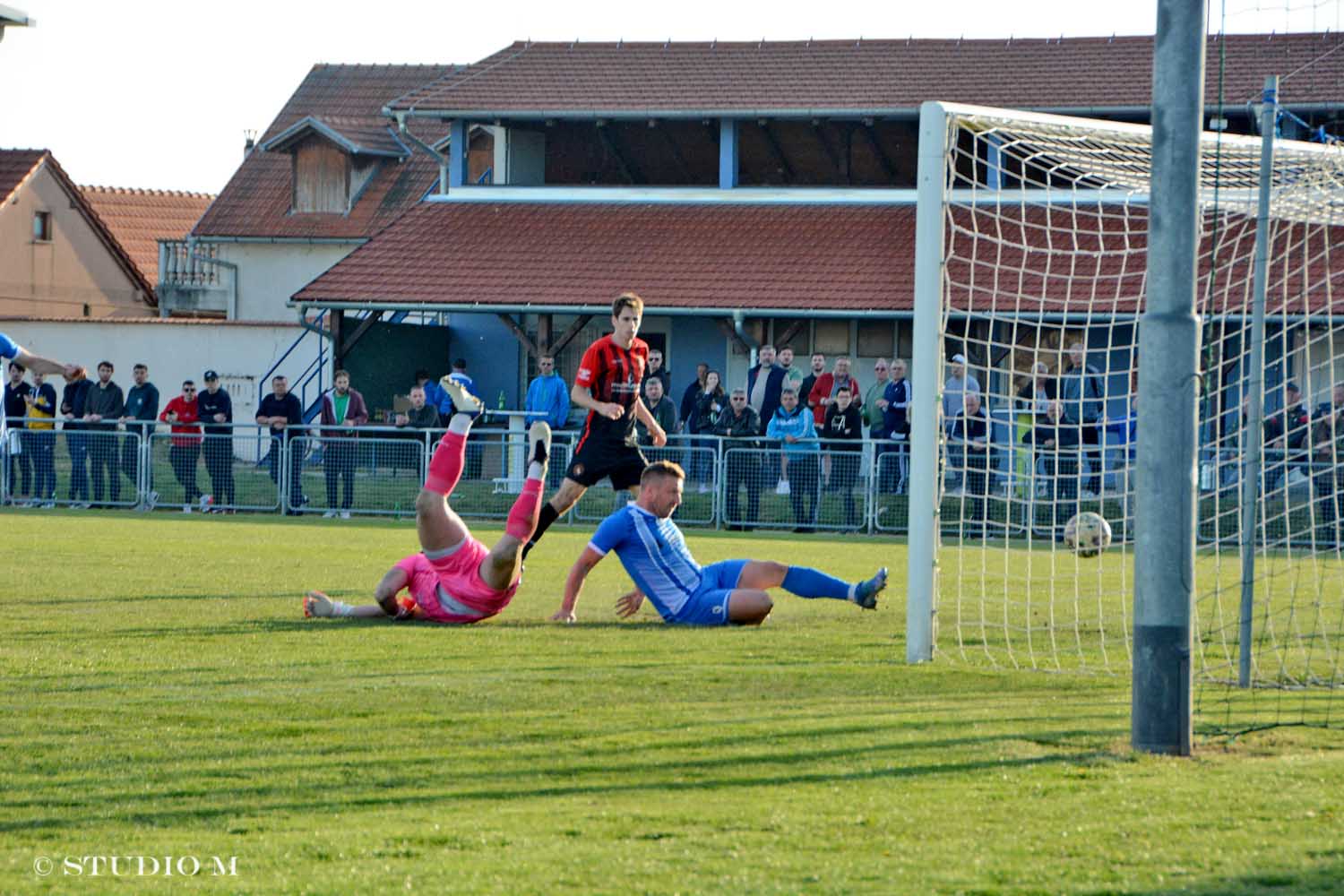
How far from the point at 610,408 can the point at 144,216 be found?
2057 inches

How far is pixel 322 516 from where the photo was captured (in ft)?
75.5

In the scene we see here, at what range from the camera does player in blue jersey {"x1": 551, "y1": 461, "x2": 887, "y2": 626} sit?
1073 cm

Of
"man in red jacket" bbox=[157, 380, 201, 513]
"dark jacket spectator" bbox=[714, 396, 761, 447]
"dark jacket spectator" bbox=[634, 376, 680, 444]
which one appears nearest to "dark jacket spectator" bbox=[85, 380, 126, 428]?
"man in red jacket" bbox=[157, 380, 201, 513]

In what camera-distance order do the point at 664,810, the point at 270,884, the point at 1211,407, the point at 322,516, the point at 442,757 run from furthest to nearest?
the point at 322,516
the point at 1211,407
the point at 442,757
the point at 664,810
the point at 270,884

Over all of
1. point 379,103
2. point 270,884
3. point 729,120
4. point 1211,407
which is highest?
point 379,103

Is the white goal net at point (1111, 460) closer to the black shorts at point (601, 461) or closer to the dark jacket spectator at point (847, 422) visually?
the black shorts at point (601, 461)

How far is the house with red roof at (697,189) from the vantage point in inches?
1246

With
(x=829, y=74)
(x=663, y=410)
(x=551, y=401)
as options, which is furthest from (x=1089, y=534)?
(x=829, y=74)

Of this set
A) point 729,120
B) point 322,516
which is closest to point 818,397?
point 322,516

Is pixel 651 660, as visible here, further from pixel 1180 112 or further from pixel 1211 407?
pixel 1211 407

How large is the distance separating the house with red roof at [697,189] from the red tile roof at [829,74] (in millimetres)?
68

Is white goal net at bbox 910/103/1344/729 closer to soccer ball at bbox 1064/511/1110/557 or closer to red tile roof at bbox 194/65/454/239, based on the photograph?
soccer ball at bbox 1064/511/1110/557

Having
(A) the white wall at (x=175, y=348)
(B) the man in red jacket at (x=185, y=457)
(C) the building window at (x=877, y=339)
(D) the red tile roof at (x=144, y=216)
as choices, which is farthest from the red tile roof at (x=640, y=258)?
(D) the red tile roof at (x=144, y=216)

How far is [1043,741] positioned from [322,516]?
1705 centimetres
